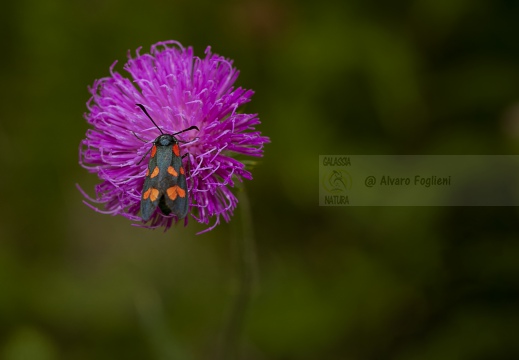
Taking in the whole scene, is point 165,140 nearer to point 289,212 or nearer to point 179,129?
point 179,129

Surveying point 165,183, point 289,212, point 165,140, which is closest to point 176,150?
point 165,140

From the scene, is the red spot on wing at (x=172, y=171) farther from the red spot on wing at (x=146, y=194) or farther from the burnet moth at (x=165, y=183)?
the red spot on wing at (x=146, y=194)

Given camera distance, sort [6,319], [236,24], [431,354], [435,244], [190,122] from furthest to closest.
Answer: [236,24] → [6,319] → [435,244] → [431,354] → [190,122]

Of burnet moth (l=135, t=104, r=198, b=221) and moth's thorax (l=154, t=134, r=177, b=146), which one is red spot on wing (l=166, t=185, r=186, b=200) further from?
moth's thorax (l=154, t=134, r=177, b=146)

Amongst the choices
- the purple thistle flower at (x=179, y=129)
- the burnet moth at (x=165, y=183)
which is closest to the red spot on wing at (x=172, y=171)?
the burnet moth at (x=165, y=183)

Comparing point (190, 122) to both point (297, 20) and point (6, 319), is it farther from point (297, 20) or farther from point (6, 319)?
point (6, 319)

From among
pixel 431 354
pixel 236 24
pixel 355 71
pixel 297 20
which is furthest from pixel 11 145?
pixel 431 354
